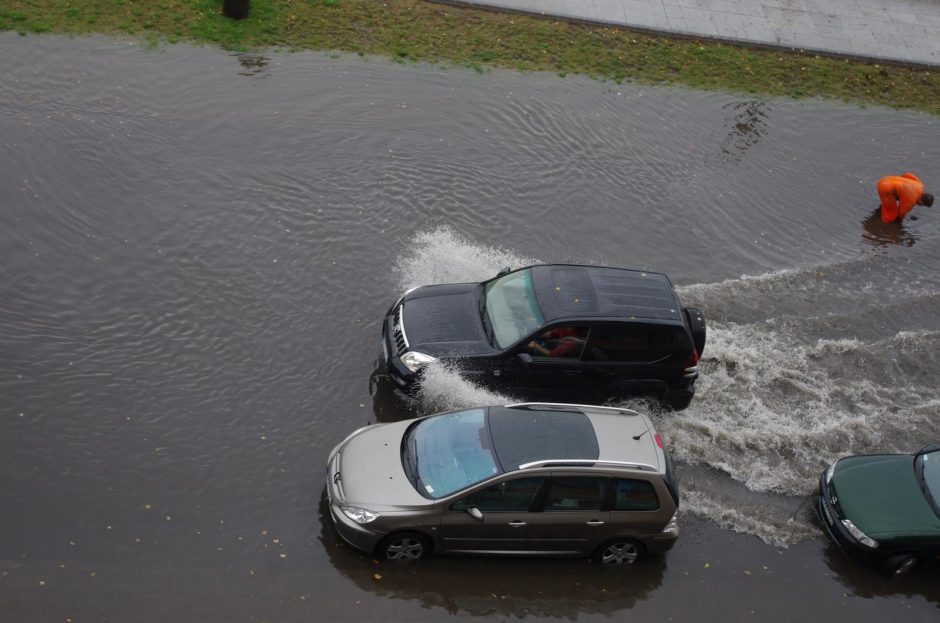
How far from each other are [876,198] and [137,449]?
47.3 feet

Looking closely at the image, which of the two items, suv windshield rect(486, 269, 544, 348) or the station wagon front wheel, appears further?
suv windshield rect(486, 269, 544, 348)

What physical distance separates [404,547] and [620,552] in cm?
242

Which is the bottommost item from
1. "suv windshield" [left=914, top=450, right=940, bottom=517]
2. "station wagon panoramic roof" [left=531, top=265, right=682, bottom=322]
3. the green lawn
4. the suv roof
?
"suv windshield" [left=914, top=450, right=940, bottom=517]

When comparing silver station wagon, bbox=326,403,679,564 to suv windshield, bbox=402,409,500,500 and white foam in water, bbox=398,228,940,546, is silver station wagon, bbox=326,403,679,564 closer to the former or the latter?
suv windshield, bbox=402,409,500,500

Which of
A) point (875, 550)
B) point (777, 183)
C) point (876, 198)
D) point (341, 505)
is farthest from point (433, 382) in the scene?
point (876, 198)

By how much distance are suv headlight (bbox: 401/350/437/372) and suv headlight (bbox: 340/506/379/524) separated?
226 centimetres

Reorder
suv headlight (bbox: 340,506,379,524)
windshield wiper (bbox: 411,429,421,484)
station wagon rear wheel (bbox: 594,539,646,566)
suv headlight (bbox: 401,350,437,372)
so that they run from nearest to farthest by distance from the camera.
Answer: suv headlight (bbox: 340,506,379,524) → windshield wiper (bbox: 411,429,421,484) → station wagon rear wheel (bbox: 594,539,646,566) → suv headlight (bbox: 401,350,437,372)

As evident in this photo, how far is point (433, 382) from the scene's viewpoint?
11367mm

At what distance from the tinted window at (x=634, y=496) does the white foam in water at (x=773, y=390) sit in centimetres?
154

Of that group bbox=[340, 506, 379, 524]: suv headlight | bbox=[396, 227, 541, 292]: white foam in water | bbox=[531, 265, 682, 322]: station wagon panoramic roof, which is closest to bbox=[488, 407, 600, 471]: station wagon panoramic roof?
bbox=[340, 506, 379, 524]: suv headlight

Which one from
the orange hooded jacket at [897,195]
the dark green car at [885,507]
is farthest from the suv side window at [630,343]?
the orange hooded jacket at [897,195]

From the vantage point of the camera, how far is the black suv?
11391mm

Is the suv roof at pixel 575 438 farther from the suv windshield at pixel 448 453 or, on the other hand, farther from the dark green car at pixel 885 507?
the dark green car at pixel 885 507

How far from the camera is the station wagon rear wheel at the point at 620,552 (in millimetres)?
9992
